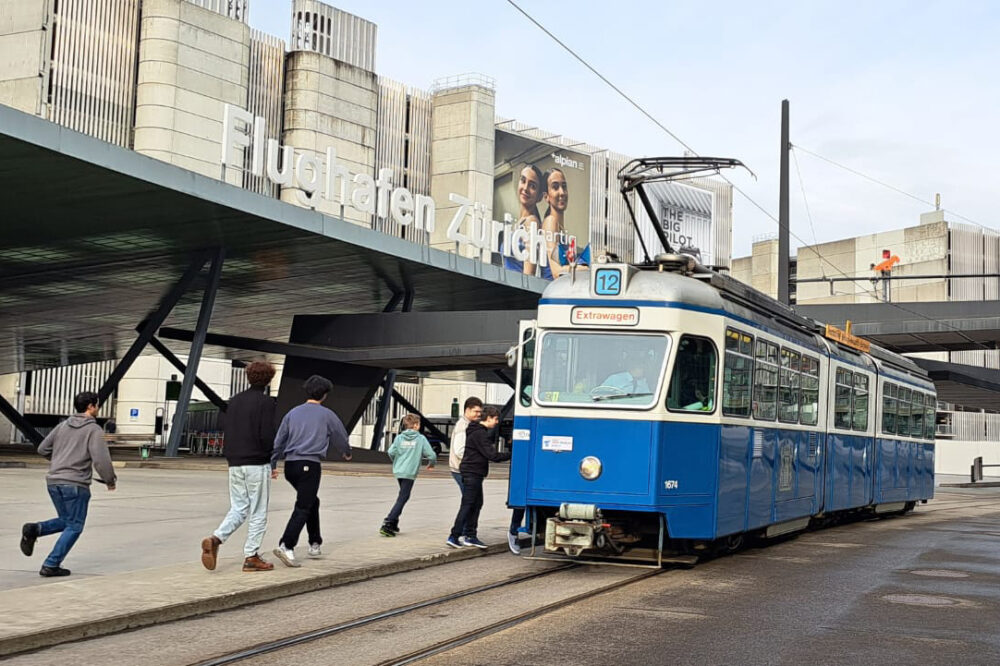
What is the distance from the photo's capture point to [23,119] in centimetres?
2327

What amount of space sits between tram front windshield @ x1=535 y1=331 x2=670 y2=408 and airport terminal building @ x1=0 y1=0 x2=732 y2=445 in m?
33.9

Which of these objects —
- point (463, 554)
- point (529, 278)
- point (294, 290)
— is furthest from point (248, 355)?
point (463, 554)

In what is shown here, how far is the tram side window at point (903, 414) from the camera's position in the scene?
22016 mm

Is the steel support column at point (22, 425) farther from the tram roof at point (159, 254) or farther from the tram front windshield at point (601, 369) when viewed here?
the tram front windshield at point (601, 369)

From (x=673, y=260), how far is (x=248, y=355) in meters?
47.5

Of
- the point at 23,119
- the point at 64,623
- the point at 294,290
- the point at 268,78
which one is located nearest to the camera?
the point at 64,623

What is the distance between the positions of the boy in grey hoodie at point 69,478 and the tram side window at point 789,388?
8.19 meters

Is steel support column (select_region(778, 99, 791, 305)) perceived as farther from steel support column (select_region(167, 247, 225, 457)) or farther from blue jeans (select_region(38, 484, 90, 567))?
blue jeans (select_region(38, 484, 90, 567))

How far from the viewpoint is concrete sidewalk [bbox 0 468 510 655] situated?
8742 mm

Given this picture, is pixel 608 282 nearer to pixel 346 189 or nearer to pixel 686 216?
pixel 346 189

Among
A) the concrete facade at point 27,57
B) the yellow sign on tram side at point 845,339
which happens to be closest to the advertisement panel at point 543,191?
the concrete facade at point 27,57

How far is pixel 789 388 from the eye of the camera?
15297mm

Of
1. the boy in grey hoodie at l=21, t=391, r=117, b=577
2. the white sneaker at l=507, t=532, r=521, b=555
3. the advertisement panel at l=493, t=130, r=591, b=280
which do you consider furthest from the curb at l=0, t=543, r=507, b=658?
the advertisement panel at l=493, t=130, r=591, b=280

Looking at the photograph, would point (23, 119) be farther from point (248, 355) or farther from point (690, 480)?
point (248, 355)
